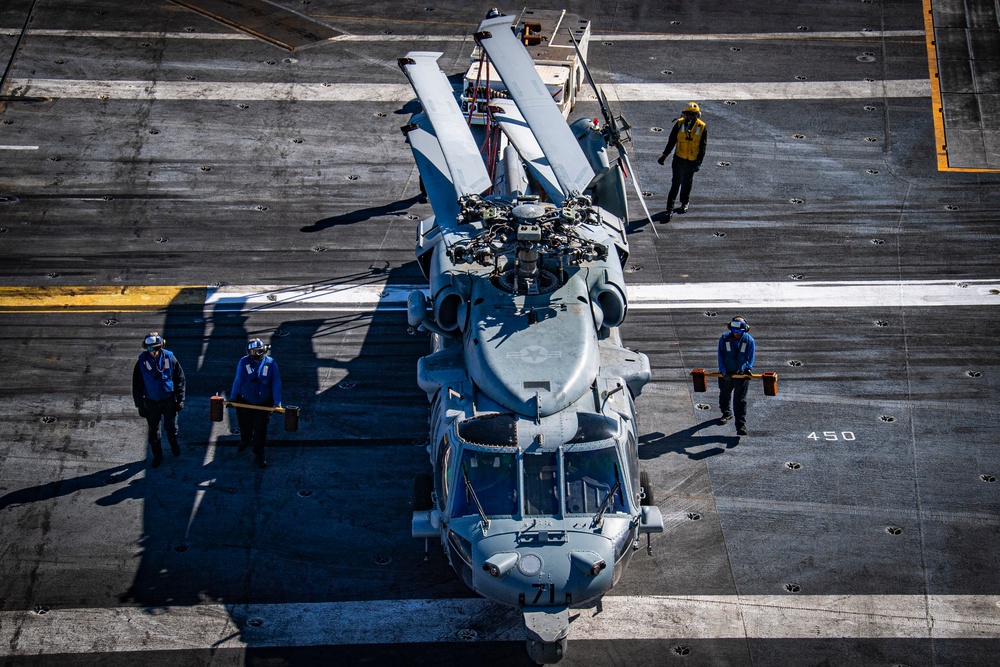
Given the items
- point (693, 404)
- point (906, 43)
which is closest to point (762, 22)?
point (906, 43)

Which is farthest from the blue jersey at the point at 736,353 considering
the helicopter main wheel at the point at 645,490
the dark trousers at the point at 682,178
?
the dark trousers at the point at 682,178

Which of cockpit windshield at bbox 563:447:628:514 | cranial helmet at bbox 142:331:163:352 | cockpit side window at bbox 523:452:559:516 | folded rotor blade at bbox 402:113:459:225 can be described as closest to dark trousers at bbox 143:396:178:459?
cranial helmet at bbox 142:331:163:352

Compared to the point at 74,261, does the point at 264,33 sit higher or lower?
higher

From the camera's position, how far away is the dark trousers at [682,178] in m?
23.6

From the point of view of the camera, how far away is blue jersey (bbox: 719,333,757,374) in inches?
705

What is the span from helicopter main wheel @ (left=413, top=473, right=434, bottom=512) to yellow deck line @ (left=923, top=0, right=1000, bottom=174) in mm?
15745

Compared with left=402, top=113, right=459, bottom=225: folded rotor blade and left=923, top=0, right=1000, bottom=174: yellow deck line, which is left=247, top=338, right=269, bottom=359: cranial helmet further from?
left=923, top=0, right=1000, bottom=174: yellow deck line

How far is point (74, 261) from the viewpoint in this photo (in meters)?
22.3

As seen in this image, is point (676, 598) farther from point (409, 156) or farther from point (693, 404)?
point (409, 156)

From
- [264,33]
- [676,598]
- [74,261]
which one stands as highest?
[264,33]

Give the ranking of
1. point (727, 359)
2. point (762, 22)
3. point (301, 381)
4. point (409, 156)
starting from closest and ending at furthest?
point (727, 359)
point (301, 381)
point (409, 156)
point (762, 22)

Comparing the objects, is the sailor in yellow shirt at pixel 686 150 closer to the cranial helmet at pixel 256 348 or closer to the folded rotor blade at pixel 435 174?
the folded rotor blade at pixel 435 174

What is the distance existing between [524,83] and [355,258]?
18.5 feet

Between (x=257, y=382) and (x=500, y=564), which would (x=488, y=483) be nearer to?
(x=500, y=564)
